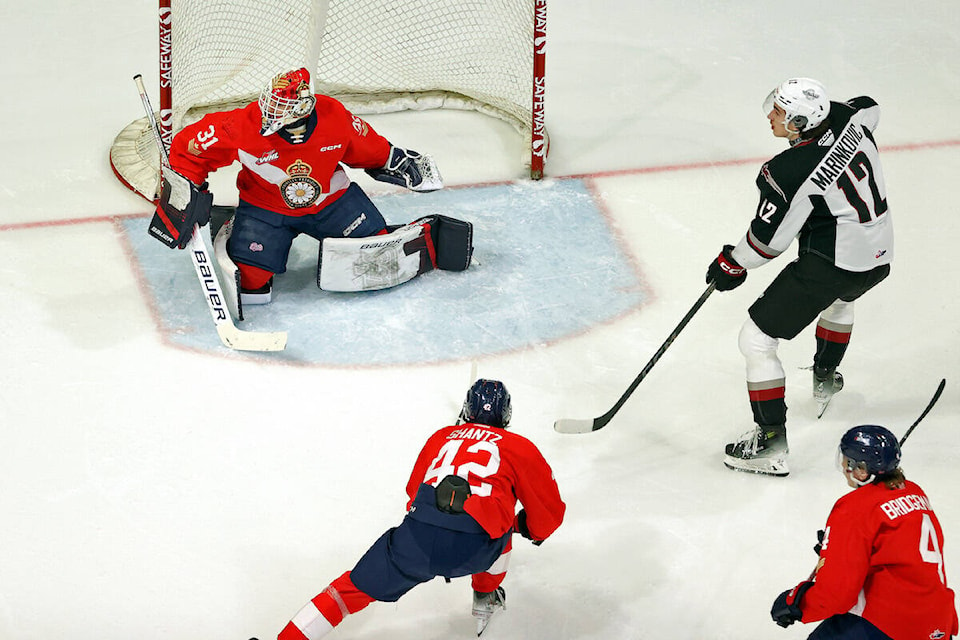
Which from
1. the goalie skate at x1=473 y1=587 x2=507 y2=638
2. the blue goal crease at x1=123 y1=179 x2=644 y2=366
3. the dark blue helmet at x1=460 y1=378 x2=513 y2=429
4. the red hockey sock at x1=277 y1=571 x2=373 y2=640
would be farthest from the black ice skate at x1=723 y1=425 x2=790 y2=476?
the red hockey sock at x1=277 y1=571 x2=373 y2=640

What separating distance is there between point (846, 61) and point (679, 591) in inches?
141

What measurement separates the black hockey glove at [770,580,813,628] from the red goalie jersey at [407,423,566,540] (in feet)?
1.84

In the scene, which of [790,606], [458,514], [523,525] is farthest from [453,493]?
[790,606]

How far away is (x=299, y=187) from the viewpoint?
4.64 metres

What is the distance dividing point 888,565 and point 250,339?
2.26 m

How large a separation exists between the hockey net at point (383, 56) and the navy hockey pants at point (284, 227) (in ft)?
3.18

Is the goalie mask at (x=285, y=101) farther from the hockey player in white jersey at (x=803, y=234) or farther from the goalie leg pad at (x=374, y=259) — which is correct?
the hockey player in white jersey at (x=803, y=234)

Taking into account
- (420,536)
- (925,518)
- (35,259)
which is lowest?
(35,259)

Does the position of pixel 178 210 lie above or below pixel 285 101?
below

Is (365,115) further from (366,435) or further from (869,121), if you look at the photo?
(869,121)

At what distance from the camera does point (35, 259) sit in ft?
16.3

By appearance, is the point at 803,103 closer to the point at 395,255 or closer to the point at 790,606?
the point at 790,606

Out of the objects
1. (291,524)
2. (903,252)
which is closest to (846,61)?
(903,252)

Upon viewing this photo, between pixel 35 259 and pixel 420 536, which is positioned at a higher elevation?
pixel 420 536
